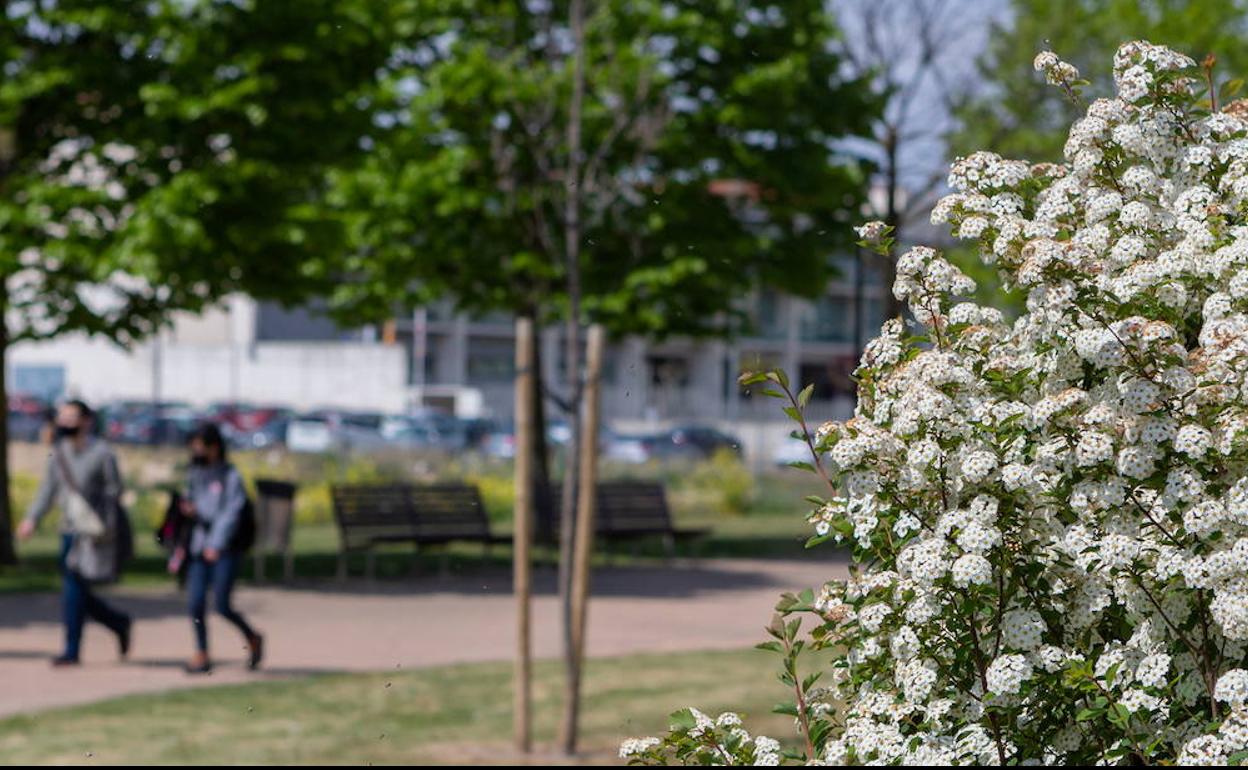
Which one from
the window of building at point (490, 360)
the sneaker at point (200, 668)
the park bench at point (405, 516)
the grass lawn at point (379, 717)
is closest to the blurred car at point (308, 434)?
the window of building at point (490, 360)

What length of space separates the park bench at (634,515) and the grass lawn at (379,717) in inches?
360

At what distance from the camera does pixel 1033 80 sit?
1297 inches

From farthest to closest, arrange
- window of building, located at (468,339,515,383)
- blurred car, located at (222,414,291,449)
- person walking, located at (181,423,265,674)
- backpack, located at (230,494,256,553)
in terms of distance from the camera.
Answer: window of building, located at (468,339,515,383) → blurred car, located at (222,414,291,449) → backpack, located at (230,494,256,553) → person walking, located at (181,423,265,674)

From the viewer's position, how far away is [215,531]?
1146 centimetres

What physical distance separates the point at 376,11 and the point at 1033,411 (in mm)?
18223

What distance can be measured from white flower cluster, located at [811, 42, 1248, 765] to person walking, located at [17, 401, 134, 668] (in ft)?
28.3

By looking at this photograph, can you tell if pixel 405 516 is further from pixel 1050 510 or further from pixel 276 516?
pixel 1050 510

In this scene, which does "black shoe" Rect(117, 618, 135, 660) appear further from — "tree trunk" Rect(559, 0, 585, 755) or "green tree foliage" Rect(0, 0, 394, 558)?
"green tree foliage" Rect(0, 0, 394, 558)

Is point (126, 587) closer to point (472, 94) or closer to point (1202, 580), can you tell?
point (472, 94)

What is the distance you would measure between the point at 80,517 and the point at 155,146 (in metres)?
6.76

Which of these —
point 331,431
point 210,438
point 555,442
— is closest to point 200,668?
point 210,438

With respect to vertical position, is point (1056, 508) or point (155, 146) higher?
point (155, 146)

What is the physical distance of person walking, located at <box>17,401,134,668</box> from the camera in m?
11.3

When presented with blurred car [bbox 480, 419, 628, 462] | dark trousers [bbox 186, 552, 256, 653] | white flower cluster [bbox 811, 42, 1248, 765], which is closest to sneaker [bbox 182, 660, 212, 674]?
dark trousers [bbox 186, 552, 256, 653]
